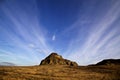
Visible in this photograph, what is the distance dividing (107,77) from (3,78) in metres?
17.3

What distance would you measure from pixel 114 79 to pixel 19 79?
1557cm

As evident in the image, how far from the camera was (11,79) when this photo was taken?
1969 centimetres

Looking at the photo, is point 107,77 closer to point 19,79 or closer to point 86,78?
point 86,78

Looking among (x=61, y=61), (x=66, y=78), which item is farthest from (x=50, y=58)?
(x=66, y=78)

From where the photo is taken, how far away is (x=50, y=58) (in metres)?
58.8

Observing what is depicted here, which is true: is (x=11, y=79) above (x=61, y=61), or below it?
below

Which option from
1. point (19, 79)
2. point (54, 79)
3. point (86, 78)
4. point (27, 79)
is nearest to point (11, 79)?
point (19, 79)

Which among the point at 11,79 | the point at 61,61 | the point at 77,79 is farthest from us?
the point at 61,61

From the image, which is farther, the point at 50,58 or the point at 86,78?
the point at 50,58

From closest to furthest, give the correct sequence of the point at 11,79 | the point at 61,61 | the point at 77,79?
the point at 11,79 → the point at 77,79 → the point at 61,61

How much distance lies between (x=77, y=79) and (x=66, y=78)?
6.06ft

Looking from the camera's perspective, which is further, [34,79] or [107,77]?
[107,77]

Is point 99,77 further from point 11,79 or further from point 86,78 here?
point 11,79

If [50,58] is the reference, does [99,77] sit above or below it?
below
